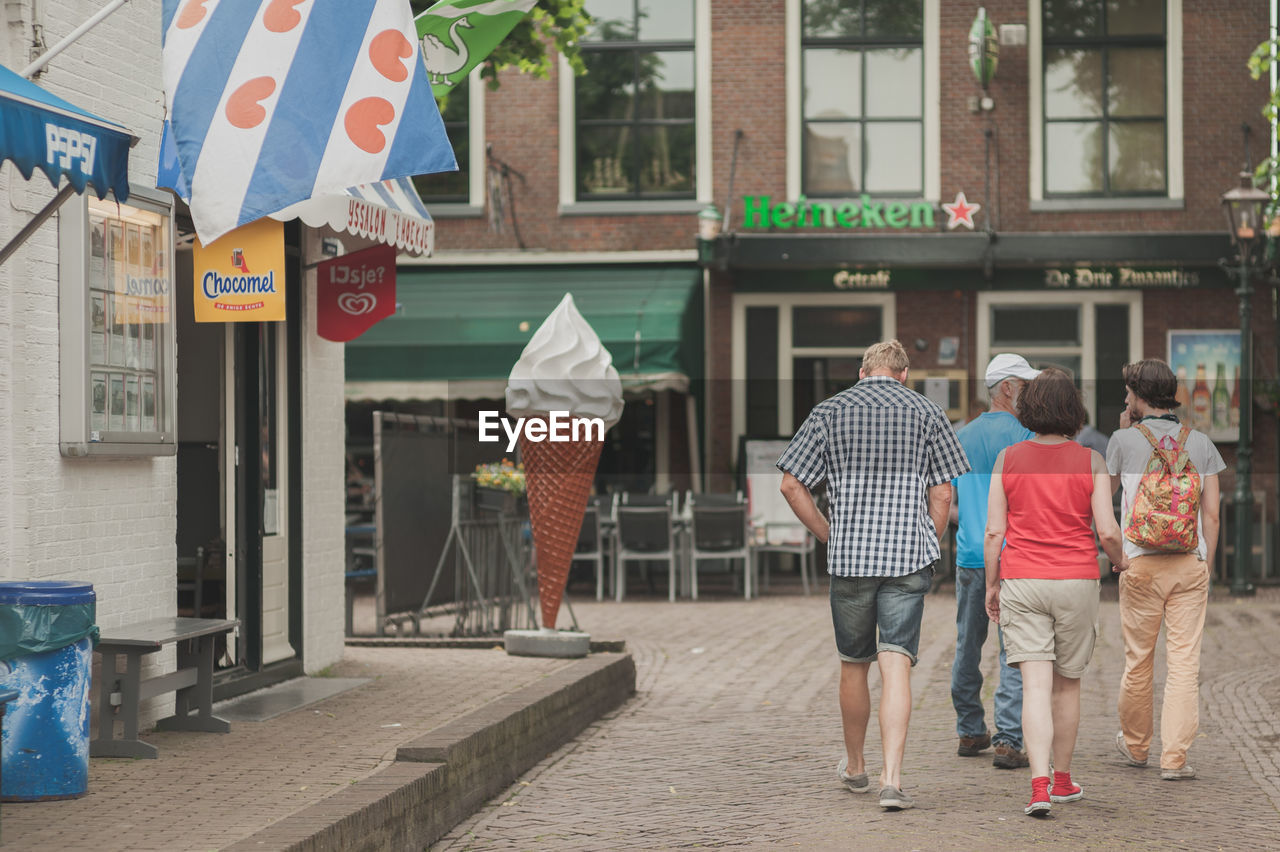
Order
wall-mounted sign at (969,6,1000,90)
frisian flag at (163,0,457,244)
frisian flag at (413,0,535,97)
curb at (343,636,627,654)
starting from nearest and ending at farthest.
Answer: frisian flag at (163,0,457,244) → frisian flag at (413,0,535,97) → curb at (343,636,627,654) → wall-mounted sign at (969,6,1000,90)

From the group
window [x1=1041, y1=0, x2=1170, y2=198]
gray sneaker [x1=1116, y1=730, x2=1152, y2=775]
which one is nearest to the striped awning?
gray sneaker [x1=1116, y1=730, x2=1152, y2=775]

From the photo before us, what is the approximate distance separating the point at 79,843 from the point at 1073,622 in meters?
3.95

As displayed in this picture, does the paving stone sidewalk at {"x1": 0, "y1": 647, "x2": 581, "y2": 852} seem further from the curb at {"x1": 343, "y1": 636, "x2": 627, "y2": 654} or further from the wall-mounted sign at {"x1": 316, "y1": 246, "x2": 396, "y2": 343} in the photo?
the wall-mounted sign at {"x1": 316, "y1": 246, "x2": 396, "y2": 343}

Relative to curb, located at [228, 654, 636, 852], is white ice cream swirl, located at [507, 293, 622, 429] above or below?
above

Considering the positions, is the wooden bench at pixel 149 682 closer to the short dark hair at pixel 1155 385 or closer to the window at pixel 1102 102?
the short dark hair at pixel 1155 385

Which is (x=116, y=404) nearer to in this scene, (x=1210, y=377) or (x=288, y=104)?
(x=288, y=104)

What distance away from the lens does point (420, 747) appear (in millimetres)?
6582

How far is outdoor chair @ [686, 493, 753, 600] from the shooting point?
58.6 feet

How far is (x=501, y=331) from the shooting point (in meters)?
19.6

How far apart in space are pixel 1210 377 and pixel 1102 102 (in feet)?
12.6

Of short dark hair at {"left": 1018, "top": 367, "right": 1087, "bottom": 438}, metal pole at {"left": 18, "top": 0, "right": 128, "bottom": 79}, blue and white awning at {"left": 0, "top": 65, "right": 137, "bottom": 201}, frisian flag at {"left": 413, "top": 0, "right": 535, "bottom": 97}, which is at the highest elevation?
frisian flag at {"left": 413, "top": 0, "right": 535, "bottom": 97}

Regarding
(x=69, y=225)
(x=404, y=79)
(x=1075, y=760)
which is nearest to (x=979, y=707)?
(x=1075, y=760)

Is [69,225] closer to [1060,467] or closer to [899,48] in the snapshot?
[1060,467]

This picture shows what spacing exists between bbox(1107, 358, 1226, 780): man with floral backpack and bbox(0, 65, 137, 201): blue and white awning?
4702 mm
